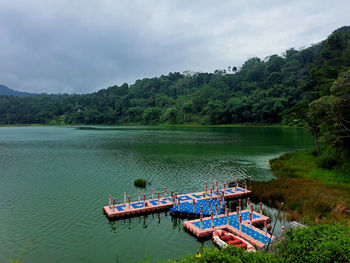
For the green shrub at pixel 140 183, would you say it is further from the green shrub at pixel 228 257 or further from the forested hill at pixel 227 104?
A: the forested hill at pixel 227 104

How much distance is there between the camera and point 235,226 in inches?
635

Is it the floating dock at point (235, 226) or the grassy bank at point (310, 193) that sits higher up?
the grassy bank at point (310, 193)

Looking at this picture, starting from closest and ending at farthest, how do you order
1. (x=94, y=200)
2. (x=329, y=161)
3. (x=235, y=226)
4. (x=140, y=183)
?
1. (x=235, y=226)
2. (x=94, y=200)
3. (x=140, y=183)
4. (x=329, y=161)

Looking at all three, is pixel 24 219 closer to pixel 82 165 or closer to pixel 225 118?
pixel 82 165

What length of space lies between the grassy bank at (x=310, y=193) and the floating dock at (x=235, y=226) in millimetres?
2403

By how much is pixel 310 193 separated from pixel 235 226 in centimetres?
860

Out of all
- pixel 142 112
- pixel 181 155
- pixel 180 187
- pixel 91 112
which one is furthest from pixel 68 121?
pixel 180 187

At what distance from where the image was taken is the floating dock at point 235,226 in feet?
47.9

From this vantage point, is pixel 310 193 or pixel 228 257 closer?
pixel 228 257

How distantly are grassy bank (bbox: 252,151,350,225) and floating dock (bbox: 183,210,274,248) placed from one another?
240 centimetres

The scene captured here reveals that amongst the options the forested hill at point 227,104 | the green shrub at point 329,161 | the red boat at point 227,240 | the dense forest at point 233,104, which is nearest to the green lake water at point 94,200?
the red boat at point 227,240

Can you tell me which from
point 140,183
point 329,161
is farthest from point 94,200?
point 329,161

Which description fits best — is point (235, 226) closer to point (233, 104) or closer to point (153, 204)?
point (153, 204)

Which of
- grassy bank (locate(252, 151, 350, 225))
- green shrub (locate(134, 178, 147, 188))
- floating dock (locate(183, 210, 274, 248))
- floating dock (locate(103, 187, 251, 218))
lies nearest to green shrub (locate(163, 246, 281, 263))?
floating dock (locate(183, 210, 274, 248))
